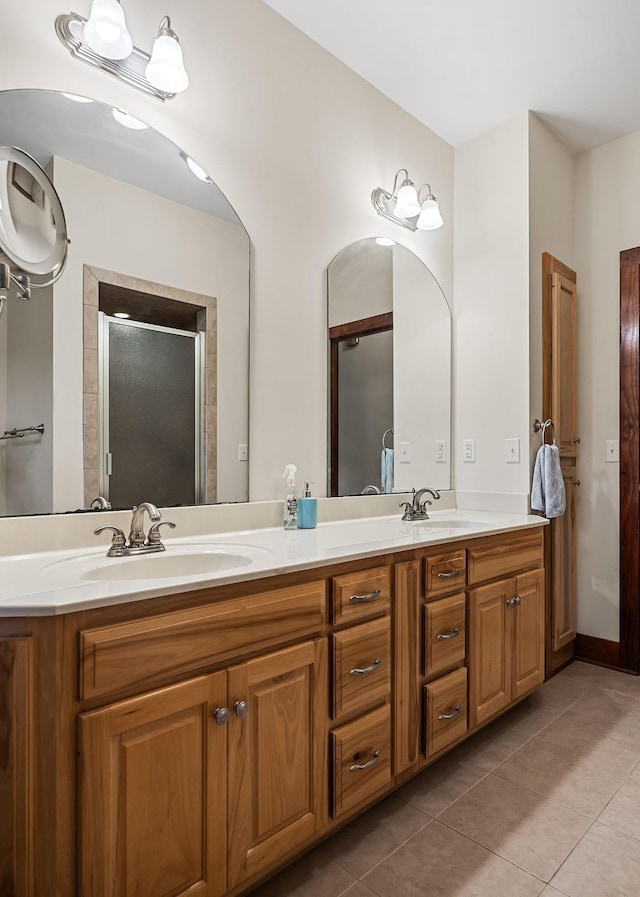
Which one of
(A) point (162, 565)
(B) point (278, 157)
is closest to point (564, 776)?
(A) point (162, 565)

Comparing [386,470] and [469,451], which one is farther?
[469,451]

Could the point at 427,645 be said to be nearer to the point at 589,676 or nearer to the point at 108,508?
the point at 108,508

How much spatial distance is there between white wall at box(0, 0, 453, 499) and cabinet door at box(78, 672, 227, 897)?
0.85 m

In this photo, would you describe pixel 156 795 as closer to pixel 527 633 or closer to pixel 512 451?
pixel 527 633

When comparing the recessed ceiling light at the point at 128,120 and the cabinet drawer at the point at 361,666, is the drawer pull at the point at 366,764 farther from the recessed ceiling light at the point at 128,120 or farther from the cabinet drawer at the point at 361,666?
the recessed ceiling light at the point at 128,120

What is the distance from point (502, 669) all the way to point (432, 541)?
2.39 feet

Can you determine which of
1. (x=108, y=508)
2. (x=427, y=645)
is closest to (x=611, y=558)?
(x=427, y=645)

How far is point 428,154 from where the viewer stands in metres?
2.60

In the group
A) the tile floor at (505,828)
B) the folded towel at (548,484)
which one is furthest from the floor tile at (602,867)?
the folded towel at (548,484)

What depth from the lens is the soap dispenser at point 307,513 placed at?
1.85m

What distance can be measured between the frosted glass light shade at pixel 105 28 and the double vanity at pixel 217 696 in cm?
123

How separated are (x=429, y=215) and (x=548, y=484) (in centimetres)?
131

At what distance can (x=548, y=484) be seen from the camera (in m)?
2.39

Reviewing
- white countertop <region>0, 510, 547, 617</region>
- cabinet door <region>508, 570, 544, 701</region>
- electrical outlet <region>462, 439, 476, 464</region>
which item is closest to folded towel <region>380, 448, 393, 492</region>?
white countertop <region>0, 510, 547, 617</region>
